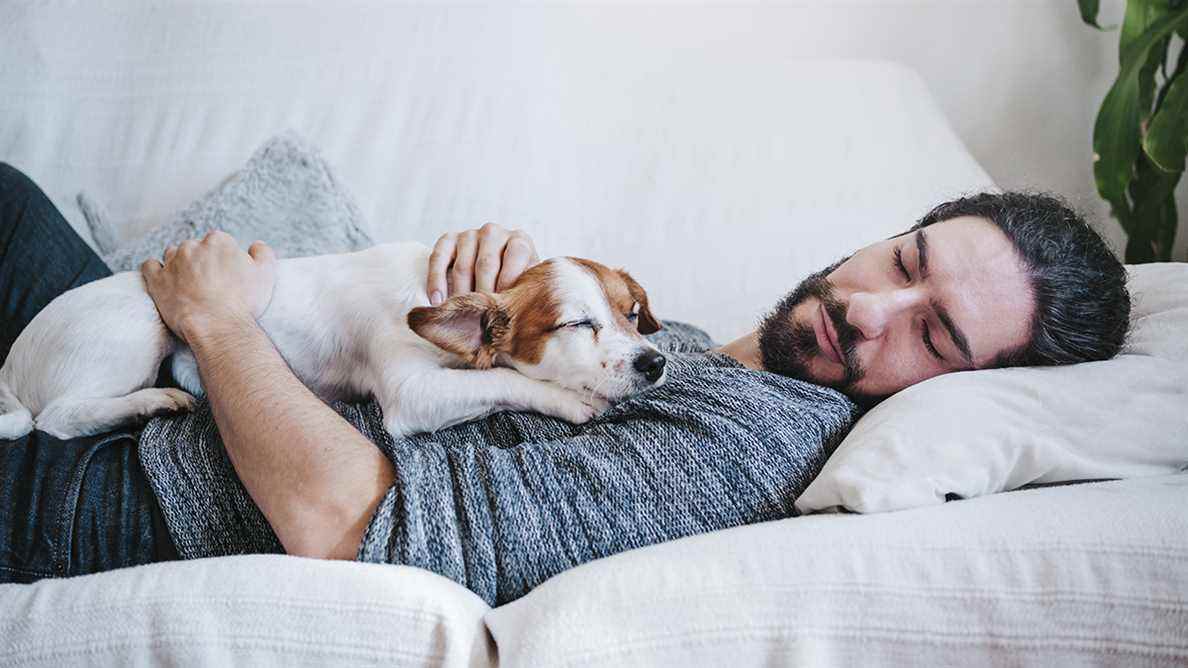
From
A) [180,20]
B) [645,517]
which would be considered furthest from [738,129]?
[180,20]

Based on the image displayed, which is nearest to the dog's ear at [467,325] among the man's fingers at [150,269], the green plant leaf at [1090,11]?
the man's fingers at [150,269]

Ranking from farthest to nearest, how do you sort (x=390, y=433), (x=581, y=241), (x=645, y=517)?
(x=581, y=241) → (x=390, y=433) → (x=645, y=517)

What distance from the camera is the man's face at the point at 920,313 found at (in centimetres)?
121

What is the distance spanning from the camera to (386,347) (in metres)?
1.30

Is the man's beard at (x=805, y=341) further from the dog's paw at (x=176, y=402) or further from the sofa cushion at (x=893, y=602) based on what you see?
the dog's paw at (x=176, y=402)

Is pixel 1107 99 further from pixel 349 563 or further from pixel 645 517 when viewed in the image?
pixel 349 563

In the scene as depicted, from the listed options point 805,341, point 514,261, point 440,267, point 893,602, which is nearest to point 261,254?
point 440,267

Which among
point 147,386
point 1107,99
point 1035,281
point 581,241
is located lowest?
point 147,386

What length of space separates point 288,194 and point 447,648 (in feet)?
4.07

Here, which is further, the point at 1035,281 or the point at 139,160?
the point at 139,160

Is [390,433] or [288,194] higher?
[288,194]

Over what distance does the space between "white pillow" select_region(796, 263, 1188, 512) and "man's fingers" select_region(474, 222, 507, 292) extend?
0.59 m

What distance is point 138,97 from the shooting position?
2.02m

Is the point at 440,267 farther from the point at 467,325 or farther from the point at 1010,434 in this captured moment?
the point at 1010,434
